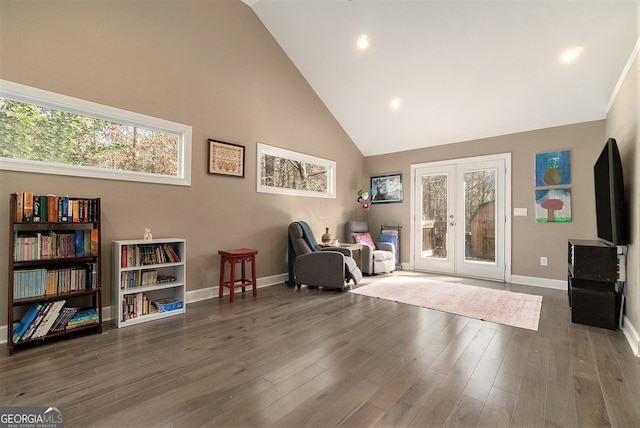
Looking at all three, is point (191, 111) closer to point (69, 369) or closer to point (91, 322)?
point (91, 322)

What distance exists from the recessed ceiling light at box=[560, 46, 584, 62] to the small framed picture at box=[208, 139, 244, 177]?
415 centimetres

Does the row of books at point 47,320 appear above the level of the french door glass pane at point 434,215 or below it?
below

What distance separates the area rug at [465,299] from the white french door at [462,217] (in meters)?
0.89

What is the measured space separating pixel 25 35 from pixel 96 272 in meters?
2.08

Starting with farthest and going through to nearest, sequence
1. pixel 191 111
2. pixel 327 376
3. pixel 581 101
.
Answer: pixel 581 101
pixel 191 111
pixel 327 376

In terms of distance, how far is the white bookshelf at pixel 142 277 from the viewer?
271 centimetres

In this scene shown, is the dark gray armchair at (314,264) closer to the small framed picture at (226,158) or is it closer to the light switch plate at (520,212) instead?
the small framed picture at (226,158)

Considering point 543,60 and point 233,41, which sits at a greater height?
point 233,41

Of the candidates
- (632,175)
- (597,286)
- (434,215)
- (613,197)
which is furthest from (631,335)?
(434,215)

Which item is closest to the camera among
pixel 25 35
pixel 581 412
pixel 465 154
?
pixel 581 412

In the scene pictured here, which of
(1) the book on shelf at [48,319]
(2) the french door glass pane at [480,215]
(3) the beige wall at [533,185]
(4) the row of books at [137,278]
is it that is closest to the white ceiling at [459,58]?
(3) the beige wall at [533,185]

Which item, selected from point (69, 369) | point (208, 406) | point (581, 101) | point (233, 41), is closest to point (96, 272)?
point (69, 369)

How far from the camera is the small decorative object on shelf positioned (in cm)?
220

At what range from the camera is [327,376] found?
185cm
